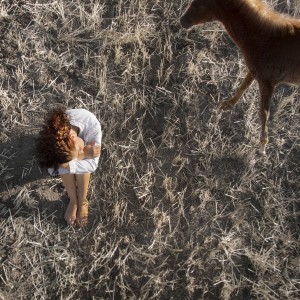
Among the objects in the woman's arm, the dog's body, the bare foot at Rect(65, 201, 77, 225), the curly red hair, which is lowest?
the bare foot at Rect(65, 201, 77, 225)

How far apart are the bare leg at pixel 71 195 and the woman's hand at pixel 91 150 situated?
6.7 inches

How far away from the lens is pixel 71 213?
284 centimetres

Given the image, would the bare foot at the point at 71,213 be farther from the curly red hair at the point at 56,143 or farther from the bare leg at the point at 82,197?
the curly red hair at the point at 56,143

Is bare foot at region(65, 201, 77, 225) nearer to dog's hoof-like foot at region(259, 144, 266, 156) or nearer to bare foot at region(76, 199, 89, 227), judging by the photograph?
bare foot at region(76, 199, 89, 227)

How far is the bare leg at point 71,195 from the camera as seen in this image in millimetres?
2650

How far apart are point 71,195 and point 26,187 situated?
0.35 metres

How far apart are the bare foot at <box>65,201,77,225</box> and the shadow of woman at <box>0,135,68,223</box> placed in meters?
0.06

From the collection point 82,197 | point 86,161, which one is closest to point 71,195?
point 82,197

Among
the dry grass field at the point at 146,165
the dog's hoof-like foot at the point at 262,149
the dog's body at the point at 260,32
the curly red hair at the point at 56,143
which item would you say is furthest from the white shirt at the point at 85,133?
the dog's hoof-like foot at the point at 262,149

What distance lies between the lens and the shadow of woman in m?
2.89

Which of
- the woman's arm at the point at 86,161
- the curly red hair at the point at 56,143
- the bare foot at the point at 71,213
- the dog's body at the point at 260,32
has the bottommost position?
the bare foot at the point at 71,213

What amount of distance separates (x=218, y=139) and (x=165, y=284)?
1.03 meters

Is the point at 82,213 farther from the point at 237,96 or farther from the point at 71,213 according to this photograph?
the point at 237,96

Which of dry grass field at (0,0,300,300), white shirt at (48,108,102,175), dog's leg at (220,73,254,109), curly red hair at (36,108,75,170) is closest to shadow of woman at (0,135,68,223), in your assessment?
dry grass field at (0,0,300,300)
